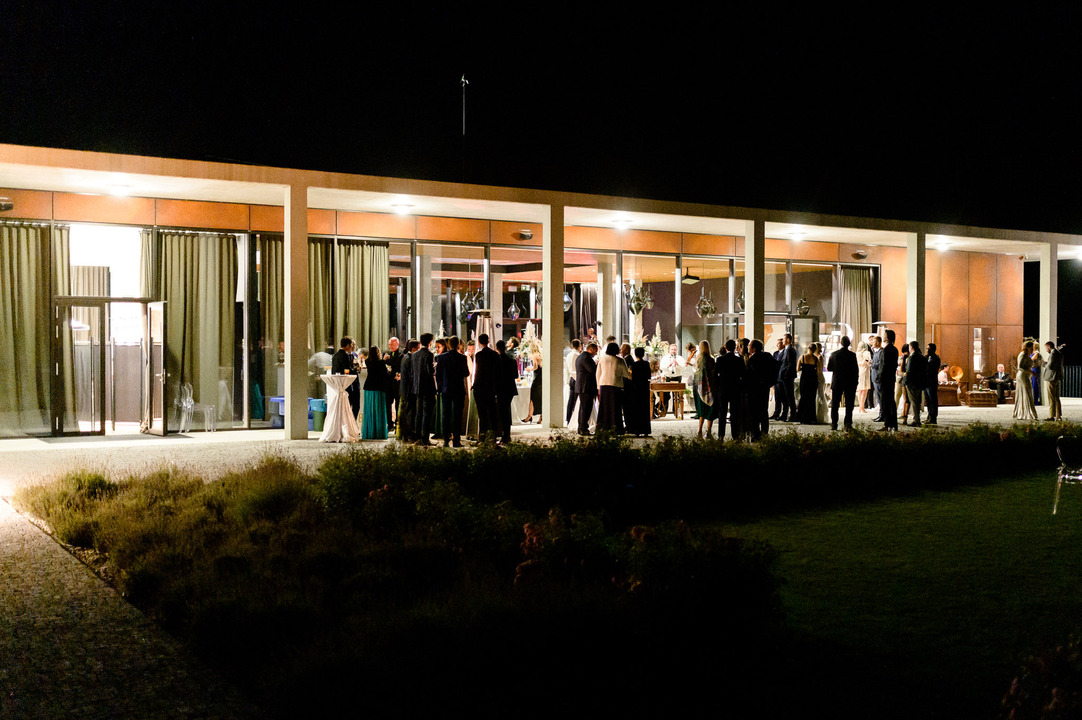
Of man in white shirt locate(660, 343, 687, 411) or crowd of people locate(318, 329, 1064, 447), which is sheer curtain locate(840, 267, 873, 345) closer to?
crowd of people locate(318, 329, 1064, 447)

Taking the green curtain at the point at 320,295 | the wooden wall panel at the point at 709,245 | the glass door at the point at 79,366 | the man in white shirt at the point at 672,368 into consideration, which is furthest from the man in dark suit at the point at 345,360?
the wooden wall panel at the point at 709,245

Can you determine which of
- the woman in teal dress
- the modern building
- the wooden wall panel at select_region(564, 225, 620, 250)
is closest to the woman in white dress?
the modern building

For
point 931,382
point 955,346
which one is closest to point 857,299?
point 955,346

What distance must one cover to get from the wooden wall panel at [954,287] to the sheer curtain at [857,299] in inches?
92.6

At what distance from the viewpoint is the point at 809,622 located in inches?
261

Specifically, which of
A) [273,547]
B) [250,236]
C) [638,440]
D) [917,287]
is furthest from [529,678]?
[917,287]

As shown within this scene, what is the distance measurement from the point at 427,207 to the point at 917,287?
509 inches

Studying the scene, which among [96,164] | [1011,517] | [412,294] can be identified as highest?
[96,164]

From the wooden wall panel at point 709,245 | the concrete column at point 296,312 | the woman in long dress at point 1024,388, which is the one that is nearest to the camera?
the concrete column at point 296,312

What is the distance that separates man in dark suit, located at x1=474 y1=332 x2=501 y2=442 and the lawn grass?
22.4 feet

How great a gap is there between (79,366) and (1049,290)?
2449 centimetres

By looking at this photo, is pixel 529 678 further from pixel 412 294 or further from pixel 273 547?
pixel 412 294

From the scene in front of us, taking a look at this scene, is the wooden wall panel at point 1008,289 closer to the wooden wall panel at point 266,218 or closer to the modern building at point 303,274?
the modern building at point 303,274

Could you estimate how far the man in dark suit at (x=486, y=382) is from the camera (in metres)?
17.0
